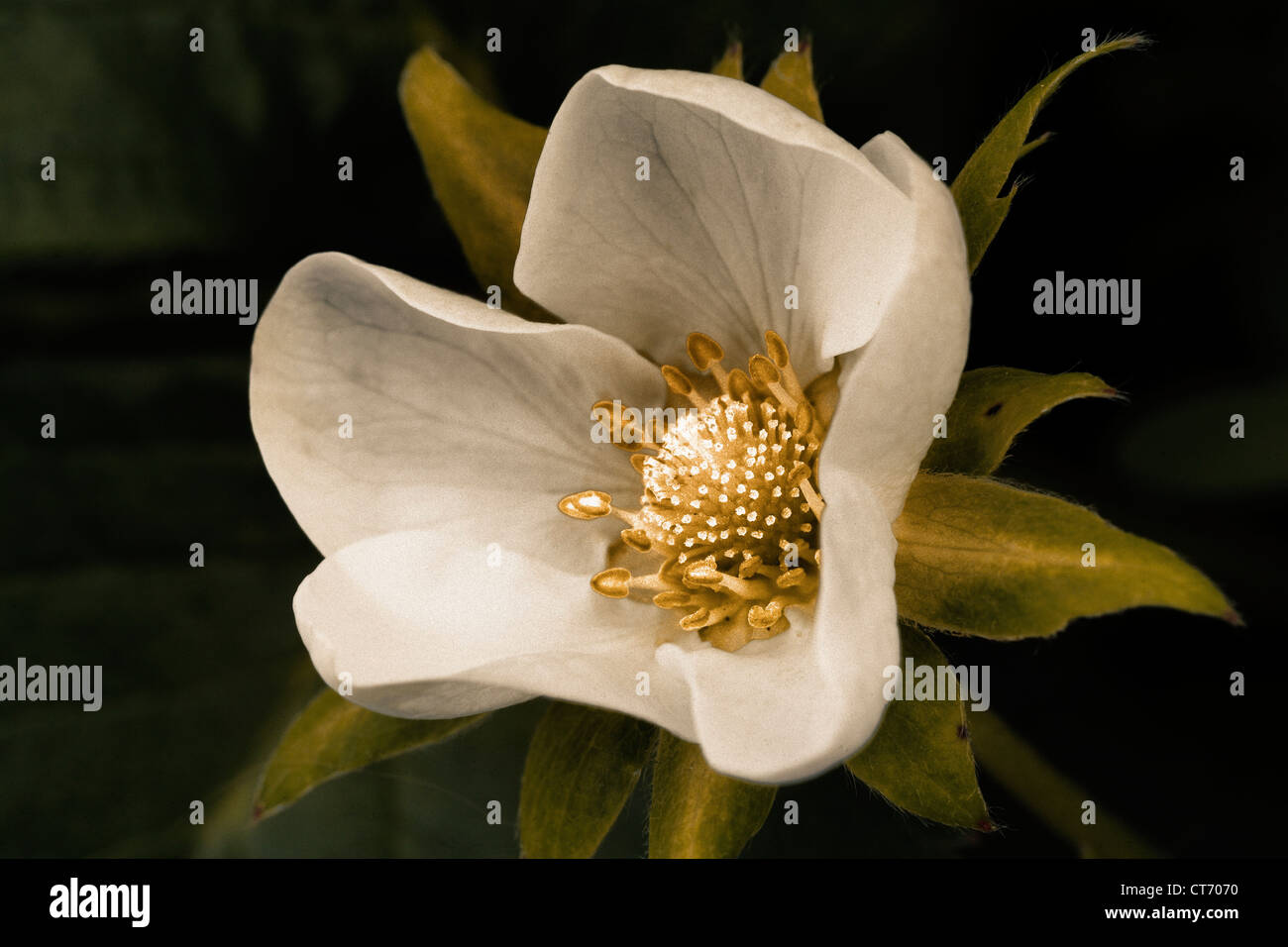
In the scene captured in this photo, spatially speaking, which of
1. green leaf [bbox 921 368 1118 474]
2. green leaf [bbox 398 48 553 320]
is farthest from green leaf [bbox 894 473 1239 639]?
green leaf [bbox 398 48 553 320]

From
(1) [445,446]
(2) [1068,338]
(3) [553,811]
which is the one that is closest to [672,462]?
(1) [445,446]

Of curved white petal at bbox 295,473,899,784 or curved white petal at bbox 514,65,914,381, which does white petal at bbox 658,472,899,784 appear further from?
curved white petal at bbox 514,65,914,381

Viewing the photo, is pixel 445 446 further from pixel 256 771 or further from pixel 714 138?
pixel 256 771

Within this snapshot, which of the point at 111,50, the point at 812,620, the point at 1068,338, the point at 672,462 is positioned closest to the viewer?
the point at 812,620

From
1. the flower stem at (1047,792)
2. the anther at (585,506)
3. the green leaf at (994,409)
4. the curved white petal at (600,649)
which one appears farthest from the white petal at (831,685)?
the flower stem at (1047,792)

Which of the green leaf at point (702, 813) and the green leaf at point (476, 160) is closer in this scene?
the green leaf at point (702, 813)

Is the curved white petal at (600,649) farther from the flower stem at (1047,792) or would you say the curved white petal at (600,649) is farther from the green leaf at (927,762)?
the flower stem at (1047,792)

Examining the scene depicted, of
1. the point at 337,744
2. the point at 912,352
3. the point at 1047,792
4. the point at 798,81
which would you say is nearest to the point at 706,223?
the point at 798,81
